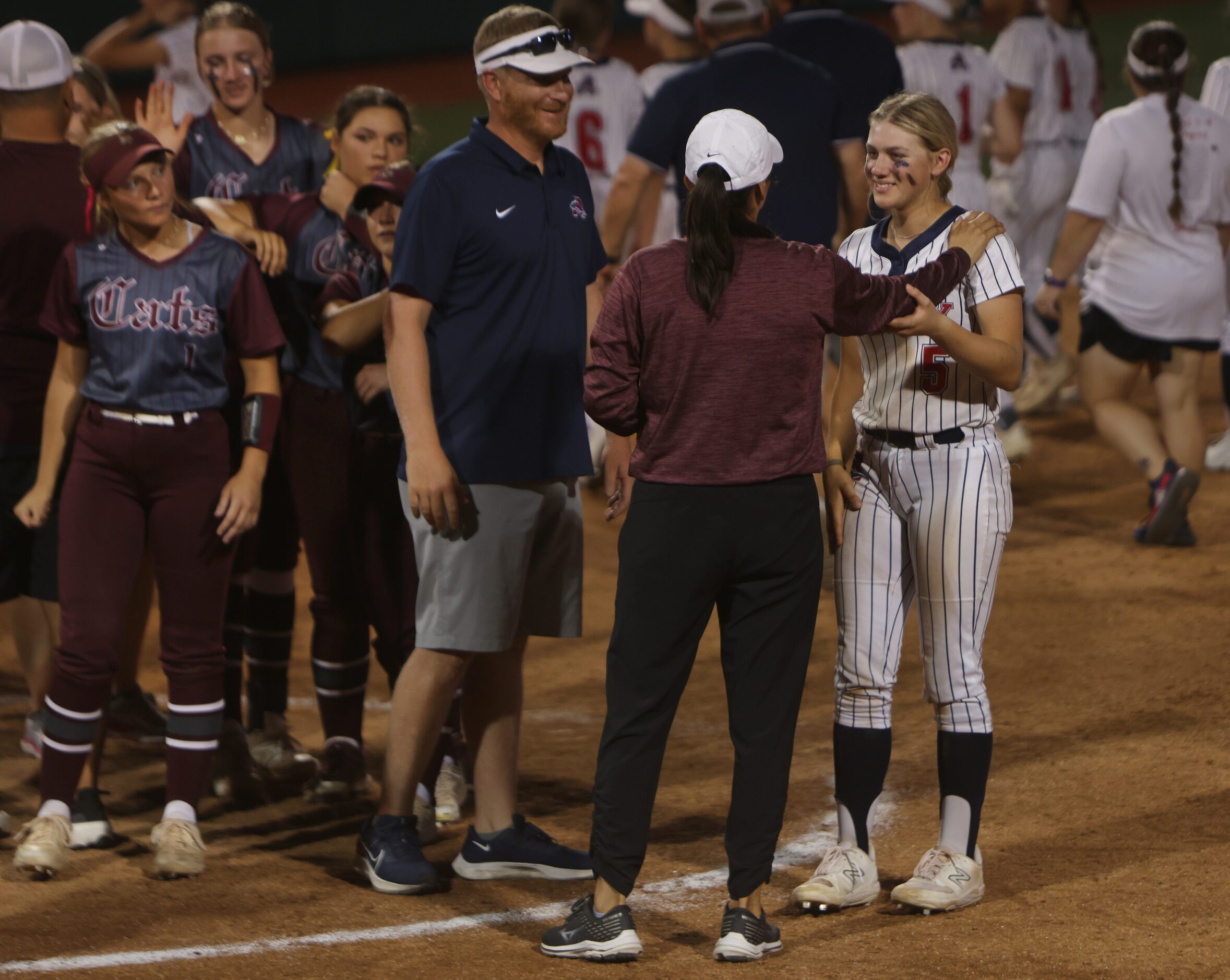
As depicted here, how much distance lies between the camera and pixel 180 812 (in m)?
4.27

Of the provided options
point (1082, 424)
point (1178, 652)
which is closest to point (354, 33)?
point (1082, 424)

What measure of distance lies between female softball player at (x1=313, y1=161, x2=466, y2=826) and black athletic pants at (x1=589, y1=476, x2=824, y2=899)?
107 centimetres

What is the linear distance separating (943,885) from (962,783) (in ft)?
0.79

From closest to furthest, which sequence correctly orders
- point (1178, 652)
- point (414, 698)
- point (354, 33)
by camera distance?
point (414, 698) < point (1178, 652) < point (354, 33)

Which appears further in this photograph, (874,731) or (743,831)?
(874,731)

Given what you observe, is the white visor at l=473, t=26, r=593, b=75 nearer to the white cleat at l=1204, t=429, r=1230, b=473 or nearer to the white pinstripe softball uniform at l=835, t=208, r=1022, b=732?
the white pinstripe softball uniform at l=835, t=208, r=1022, b=732

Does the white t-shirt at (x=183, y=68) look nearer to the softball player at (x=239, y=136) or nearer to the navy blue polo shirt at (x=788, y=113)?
the navy blue polo shirt at (x=788, y=113)

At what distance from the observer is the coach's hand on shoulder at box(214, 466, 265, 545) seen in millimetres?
4227

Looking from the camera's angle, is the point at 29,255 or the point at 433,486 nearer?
the point at 433,486

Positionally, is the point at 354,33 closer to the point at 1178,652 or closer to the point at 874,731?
the point at 1178,652

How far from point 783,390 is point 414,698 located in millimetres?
1252

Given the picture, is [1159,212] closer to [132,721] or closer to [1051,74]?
[1051,74]

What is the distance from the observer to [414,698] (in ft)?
13.0

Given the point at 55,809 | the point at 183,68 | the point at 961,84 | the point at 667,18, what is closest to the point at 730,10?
the point at 961,84
